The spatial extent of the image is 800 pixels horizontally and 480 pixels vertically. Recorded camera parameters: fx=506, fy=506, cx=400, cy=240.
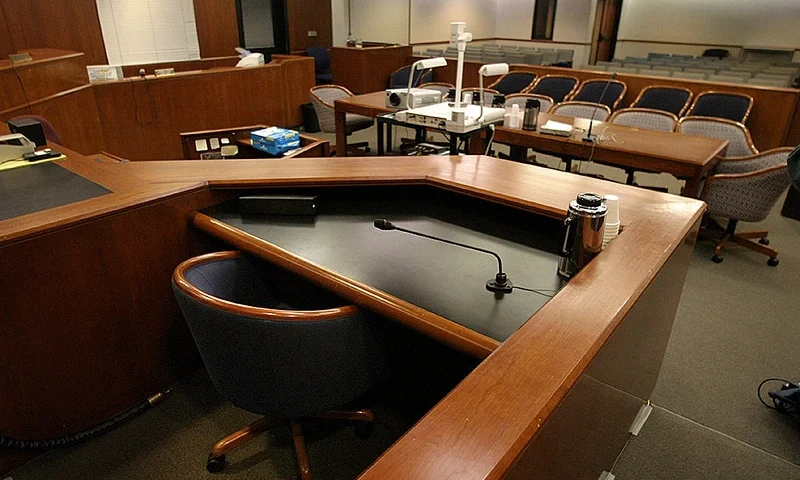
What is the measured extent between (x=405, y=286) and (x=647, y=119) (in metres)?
3.51

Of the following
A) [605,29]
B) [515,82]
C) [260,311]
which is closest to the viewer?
[260,311]

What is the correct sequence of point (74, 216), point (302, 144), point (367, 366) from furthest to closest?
point (302, 144) → point (74, 216) → point (367, 366)

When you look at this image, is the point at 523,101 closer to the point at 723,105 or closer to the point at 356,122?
the point at 356,122

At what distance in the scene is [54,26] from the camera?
554cm

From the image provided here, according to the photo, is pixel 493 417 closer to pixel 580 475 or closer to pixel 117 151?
pixel 580 475

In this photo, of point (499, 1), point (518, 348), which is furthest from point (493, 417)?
point (499, 1)

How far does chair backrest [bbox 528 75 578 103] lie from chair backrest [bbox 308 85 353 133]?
6.92ft

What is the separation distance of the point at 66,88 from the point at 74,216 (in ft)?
11.3

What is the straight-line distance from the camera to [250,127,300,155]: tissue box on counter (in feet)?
10.8

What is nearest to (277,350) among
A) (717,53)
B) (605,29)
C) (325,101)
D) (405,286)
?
(405,286)

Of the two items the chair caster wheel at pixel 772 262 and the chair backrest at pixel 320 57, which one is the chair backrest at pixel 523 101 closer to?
the chair caster wheel at pixel 772 262

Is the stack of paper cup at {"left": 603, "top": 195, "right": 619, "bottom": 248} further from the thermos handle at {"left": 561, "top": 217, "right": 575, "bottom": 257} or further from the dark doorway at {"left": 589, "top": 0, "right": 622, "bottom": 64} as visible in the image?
the dark doorway at {"left": 589, "top": 0, "right": 622, "bottom": 64}

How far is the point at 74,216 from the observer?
5.07 ft

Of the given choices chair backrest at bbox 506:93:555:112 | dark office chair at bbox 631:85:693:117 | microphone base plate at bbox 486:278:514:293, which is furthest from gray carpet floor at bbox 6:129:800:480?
dark office chair at bbox 631:85:693:117
